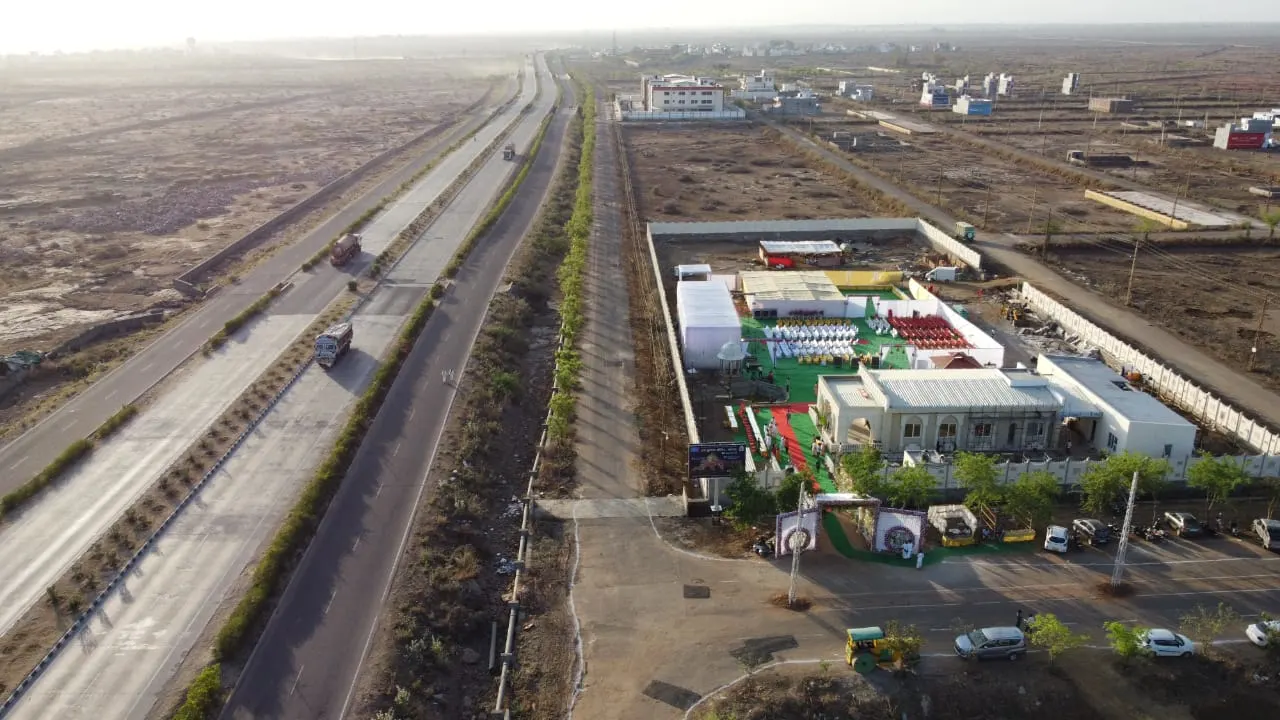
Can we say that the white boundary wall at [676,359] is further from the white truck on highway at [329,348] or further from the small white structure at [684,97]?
the small white structure at [684,97]

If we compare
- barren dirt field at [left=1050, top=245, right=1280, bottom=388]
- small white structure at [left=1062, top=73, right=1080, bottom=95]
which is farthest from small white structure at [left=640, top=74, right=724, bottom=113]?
barren dirt field at [left=1050, top=245, right=1280, bottom=388]

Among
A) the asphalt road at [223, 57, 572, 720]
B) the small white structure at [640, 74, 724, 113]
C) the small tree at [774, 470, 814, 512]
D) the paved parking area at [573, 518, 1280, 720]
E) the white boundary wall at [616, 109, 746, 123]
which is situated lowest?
the paved parking area at [573, 518, 1280, 720]

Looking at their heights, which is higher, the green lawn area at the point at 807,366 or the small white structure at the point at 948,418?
the small white structure at the point at 948,418

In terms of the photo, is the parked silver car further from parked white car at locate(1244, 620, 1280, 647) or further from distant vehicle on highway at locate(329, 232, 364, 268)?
distant vehicle on highway at locate(329, 232, 364, 268)

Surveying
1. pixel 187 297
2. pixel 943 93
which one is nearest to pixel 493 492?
pixel 187 297

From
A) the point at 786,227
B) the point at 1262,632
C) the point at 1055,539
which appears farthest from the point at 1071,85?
the point at 1262,632

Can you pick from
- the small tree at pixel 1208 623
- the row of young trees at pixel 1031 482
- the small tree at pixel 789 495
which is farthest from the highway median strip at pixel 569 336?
the small tree at pixel 1208 623

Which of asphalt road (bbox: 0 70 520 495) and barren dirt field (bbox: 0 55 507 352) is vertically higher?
barren dirt field (bbox: 0 55 507 352)
